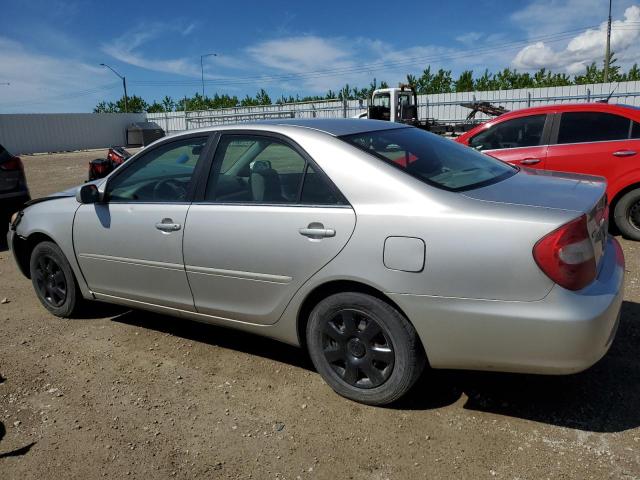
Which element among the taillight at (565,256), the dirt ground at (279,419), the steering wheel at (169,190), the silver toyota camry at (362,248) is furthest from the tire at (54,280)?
the taillight at (565,256)

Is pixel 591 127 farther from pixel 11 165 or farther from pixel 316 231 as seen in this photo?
pixel 11 165

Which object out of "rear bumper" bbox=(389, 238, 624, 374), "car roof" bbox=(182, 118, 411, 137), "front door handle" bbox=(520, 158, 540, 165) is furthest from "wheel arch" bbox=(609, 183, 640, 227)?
"rear bumper" bbox=(389, 238, 624, 374)

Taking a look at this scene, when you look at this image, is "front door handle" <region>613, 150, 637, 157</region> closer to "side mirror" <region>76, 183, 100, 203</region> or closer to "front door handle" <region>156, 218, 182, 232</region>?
"front door handle" <region>156, 218, 182, 232</region>

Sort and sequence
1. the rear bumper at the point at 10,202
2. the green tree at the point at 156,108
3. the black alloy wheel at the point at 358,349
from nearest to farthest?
the black alloy wheel at the point at 358,349
the rear bumper at the point at 10,202
the green tree at the point at 156,108

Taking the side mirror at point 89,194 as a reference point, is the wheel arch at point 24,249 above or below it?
below

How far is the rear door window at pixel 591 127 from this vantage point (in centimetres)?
615

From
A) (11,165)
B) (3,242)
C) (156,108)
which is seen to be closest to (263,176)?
(11,165)

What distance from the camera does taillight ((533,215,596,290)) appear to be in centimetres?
239

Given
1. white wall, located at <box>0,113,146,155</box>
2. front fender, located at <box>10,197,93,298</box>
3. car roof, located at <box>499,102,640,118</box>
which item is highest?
white wall, located at <box>0,113,146,155</box>

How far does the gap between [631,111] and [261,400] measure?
17.9ft

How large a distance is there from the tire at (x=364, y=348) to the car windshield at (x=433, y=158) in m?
0.76

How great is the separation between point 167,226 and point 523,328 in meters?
2.28

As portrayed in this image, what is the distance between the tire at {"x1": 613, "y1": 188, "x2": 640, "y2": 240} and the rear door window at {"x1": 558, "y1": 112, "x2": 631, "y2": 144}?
68 cm

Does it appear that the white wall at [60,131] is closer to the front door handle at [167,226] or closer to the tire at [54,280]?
the tire at [54,280]
